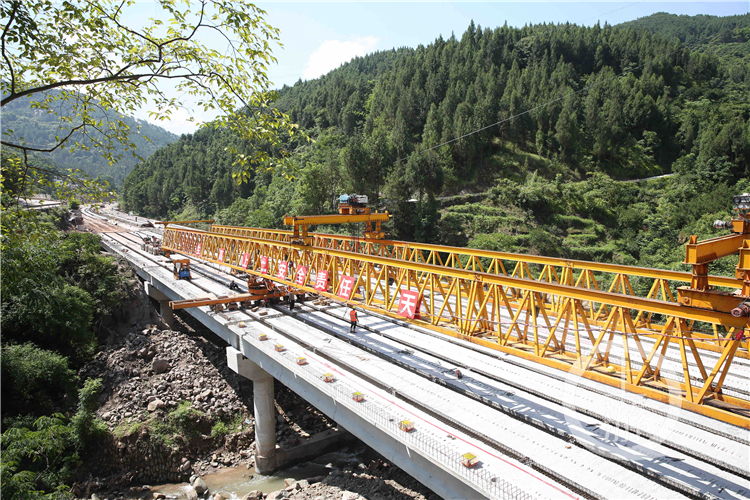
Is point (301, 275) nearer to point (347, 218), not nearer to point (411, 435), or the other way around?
point (347, 218)

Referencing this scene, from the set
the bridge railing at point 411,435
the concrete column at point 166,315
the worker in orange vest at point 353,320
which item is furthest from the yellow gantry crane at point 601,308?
the concrete column at point 166,315

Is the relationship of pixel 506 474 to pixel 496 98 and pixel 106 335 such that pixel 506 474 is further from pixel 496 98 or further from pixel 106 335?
pixel 496 98

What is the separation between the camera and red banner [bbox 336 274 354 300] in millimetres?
15180

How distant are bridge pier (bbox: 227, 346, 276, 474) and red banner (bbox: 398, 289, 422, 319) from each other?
365 inches

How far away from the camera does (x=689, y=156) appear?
6294 centimetres

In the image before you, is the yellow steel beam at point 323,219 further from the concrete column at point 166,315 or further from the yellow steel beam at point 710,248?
the concrete column at point 166,315

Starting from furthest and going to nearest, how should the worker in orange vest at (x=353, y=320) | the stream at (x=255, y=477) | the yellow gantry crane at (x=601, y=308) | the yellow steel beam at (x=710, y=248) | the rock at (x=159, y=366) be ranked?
the rock at (x=159, y=366), the worker in orange vest at (x=353, y=320), the stream at (x=255, y=477), the yellow gantry crane at (x=601, y=308), the yellow steel beam at (x=710, y=248)

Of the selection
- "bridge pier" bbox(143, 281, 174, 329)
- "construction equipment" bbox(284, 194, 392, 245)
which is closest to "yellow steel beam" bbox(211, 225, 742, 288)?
"construction equipment" bbox(284, 194, 392, 245)

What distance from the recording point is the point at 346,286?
15344 millimetres

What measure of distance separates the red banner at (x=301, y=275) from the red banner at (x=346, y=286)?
Result: 3122mm

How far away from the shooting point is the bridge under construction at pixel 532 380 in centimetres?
852

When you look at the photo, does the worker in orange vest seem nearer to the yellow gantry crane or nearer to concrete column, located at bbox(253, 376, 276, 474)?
the yellow gantry crane

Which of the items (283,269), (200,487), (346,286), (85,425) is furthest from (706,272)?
(85,425)

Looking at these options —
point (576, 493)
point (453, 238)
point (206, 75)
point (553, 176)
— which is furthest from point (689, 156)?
point (206, 75)
